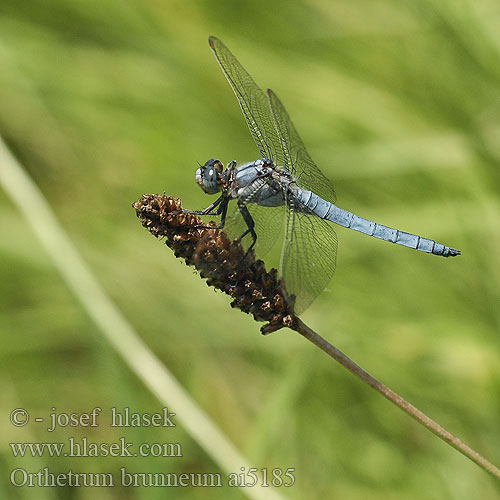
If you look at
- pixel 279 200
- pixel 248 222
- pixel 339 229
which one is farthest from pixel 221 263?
pixel 339 229

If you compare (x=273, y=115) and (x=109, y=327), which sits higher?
(x=273, y=115)

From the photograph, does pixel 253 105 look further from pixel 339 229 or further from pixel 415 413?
pixel 415 413

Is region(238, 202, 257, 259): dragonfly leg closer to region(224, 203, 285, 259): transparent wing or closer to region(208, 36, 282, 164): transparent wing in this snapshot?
region(224, 203, 285, 259): transparent wing

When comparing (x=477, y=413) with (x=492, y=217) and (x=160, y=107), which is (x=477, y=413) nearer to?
(x=492, y=217)

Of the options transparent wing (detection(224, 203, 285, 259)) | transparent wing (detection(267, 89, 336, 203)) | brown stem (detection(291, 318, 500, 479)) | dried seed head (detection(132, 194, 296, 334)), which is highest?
transparent wing (detection(267, 89, 336, 203))

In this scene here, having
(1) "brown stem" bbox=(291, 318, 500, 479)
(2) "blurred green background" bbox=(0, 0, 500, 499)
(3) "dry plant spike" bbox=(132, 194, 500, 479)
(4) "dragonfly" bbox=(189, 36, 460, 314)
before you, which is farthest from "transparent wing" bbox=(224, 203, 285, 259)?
(2) "blurred green background" bbox=(0, 0, 500, 499)

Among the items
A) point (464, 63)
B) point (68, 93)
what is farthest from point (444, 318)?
point (68, 93)

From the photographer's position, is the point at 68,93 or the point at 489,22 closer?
the point at 489,22
